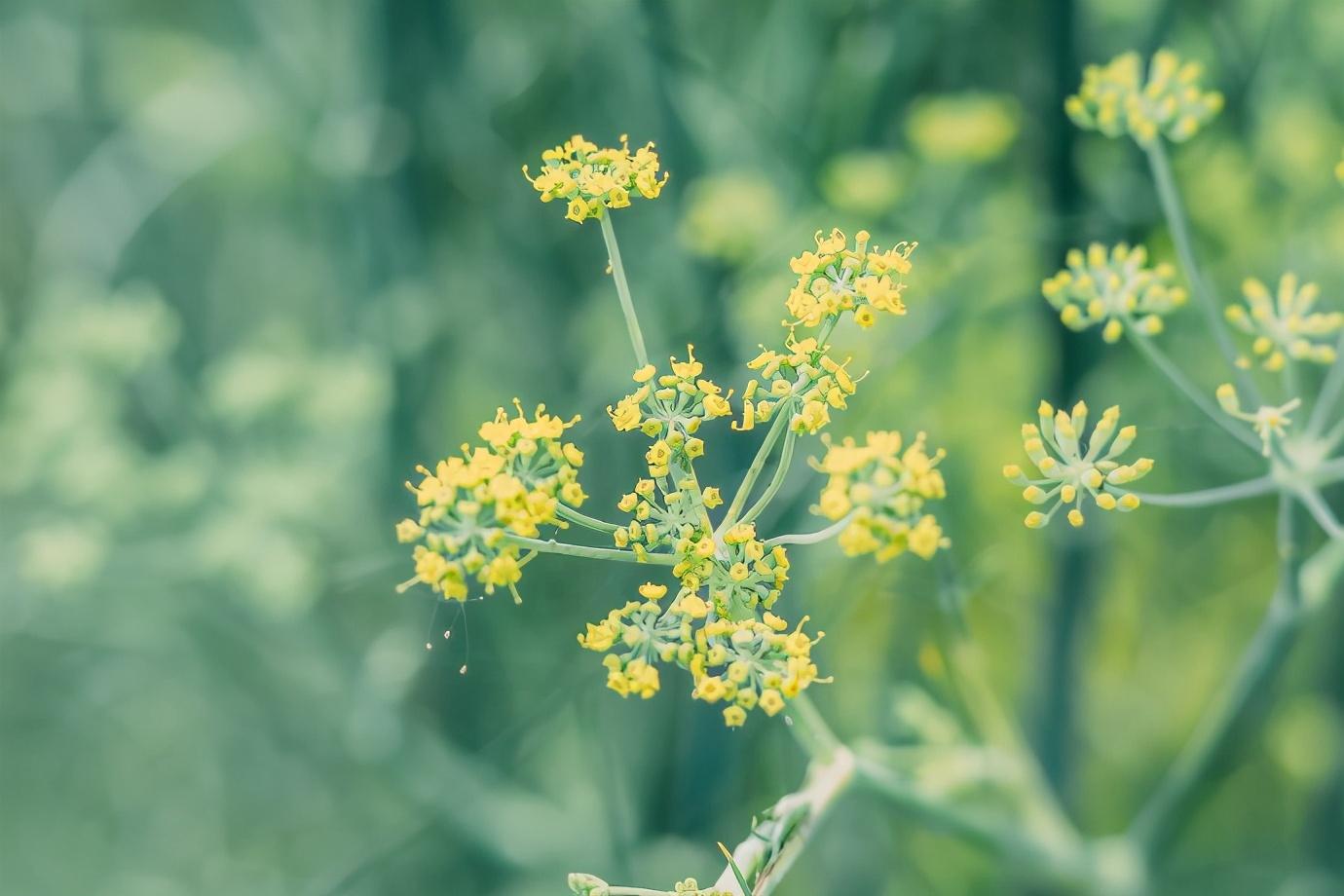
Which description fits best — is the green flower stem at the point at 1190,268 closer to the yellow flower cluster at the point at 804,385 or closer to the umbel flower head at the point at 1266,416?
the umbel flower head at the point at 1266,416

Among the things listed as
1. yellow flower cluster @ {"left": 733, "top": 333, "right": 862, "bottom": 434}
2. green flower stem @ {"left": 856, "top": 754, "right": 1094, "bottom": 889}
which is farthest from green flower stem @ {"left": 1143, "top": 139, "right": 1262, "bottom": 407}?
green flower stem @ {"left": 856, "top": 754, "right": 1094, "bottom": 889}

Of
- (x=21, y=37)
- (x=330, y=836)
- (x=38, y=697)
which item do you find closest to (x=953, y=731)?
(x=330, y=836)

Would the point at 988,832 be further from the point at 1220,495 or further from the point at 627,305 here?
the point at 627,305

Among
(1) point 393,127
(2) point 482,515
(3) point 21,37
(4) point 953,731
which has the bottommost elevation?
(4) point 953,731

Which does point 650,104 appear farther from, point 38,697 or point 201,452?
point 38,697

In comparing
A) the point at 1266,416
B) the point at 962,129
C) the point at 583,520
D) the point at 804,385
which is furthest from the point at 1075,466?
the point at 962,129

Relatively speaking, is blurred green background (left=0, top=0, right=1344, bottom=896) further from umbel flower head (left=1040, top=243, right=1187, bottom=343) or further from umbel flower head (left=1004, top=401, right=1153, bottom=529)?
umbel flower head (left=1004, top=401, right=1153, bottom=529)
